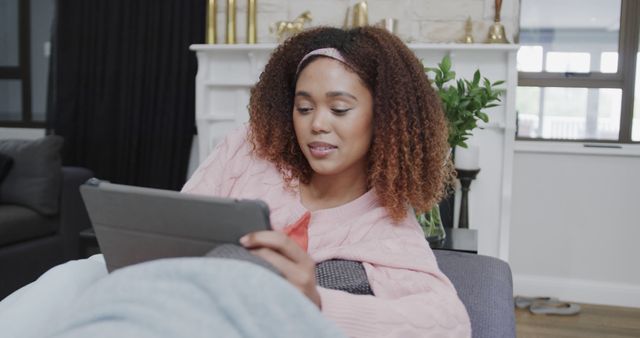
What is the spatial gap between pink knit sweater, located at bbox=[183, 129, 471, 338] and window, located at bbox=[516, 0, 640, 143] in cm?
223

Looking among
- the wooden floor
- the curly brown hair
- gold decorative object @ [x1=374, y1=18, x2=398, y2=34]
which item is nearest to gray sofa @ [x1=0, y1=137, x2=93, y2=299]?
gold decorative object @ [x1=374, y1=18, x2=398, y2=34]

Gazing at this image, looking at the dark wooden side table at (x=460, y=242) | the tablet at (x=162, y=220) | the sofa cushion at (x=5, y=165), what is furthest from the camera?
the sofa cushion at (x=5, y=165)

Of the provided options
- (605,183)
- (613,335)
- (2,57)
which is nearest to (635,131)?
(605,183)

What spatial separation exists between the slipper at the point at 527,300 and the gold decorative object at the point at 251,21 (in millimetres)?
1799

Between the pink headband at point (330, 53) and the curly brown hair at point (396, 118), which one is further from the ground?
the pink headband at point (330, 53)

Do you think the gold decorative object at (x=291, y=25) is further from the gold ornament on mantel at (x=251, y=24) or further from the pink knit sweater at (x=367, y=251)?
the pink knit sweater at (x=367, y=251)

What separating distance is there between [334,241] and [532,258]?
2.26m

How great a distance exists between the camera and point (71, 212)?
3.16m

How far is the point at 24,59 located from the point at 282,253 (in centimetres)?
394

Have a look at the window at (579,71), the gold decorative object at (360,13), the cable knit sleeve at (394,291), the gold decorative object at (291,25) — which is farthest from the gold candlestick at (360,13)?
the cable knit sleeve at (394,291)

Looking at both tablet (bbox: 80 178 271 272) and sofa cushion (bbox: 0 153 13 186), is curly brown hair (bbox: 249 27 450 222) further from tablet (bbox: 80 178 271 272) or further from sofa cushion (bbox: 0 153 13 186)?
sofa cushion (bbox: 0 153 13 186)

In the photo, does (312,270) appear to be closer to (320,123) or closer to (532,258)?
(320,123)

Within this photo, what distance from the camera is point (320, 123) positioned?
124cm

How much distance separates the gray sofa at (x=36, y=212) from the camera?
2818mm
